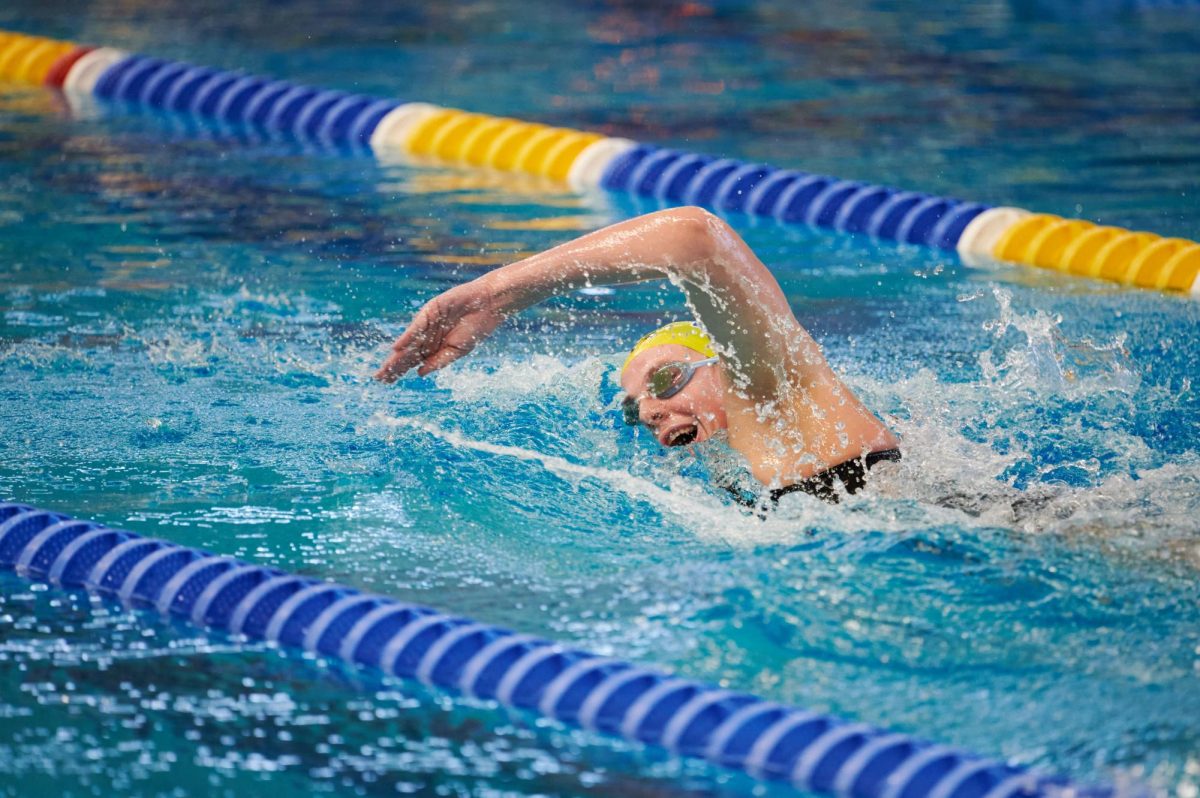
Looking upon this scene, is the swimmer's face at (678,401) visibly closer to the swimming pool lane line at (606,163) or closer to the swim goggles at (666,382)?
the swim goggles at (666,382)

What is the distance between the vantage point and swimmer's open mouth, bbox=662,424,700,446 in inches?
133

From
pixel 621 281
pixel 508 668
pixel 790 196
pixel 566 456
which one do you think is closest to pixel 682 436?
pixel 621 281

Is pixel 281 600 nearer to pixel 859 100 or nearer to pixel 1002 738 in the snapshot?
pixel 1002 738

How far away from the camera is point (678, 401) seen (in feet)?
11.1

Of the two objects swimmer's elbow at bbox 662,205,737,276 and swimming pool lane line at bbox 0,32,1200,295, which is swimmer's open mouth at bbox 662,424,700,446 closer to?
swimmer's elbow at bbox 662,205,737,276

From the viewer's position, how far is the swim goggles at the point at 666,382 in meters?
3.35

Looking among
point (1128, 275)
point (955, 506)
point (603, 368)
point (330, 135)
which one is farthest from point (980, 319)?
point (330, 135)

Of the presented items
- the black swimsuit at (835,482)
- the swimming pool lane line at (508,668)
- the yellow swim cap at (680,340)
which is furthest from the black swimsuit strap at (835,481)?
the swimming pool lane line at (508,668)

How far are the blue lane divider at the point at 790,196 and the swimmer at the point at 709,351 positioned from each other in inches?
104

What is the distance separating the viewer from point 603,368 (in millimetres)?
4414

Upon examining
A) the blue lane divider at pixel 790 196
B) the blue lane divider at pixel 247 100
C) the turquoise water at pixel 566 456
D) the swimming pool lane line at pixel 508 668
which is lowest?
the swimming pool lane line at pixel 508 668

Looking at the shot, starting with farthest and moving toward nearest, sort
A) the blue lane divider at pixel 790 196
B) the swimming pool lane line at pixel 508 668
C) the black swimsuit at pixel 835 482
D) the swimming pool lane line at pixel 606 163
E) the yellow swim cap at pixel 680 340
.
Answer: the blue lane divider at pixel 790 196, the swimming pool lane line at pixel 606 163, the yellow swim cap at pixel 680 340, the black swimsuit at pixel 835 482, the swimming pool lane line at pixel 508 668

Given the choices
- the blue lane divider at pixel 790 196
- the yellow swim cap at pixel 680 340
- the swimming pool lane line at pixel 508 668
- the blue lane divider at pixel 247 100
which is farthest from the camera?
the blue lane divider at pixel 247 100

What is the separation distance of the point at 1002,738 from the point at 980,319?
104 inches
